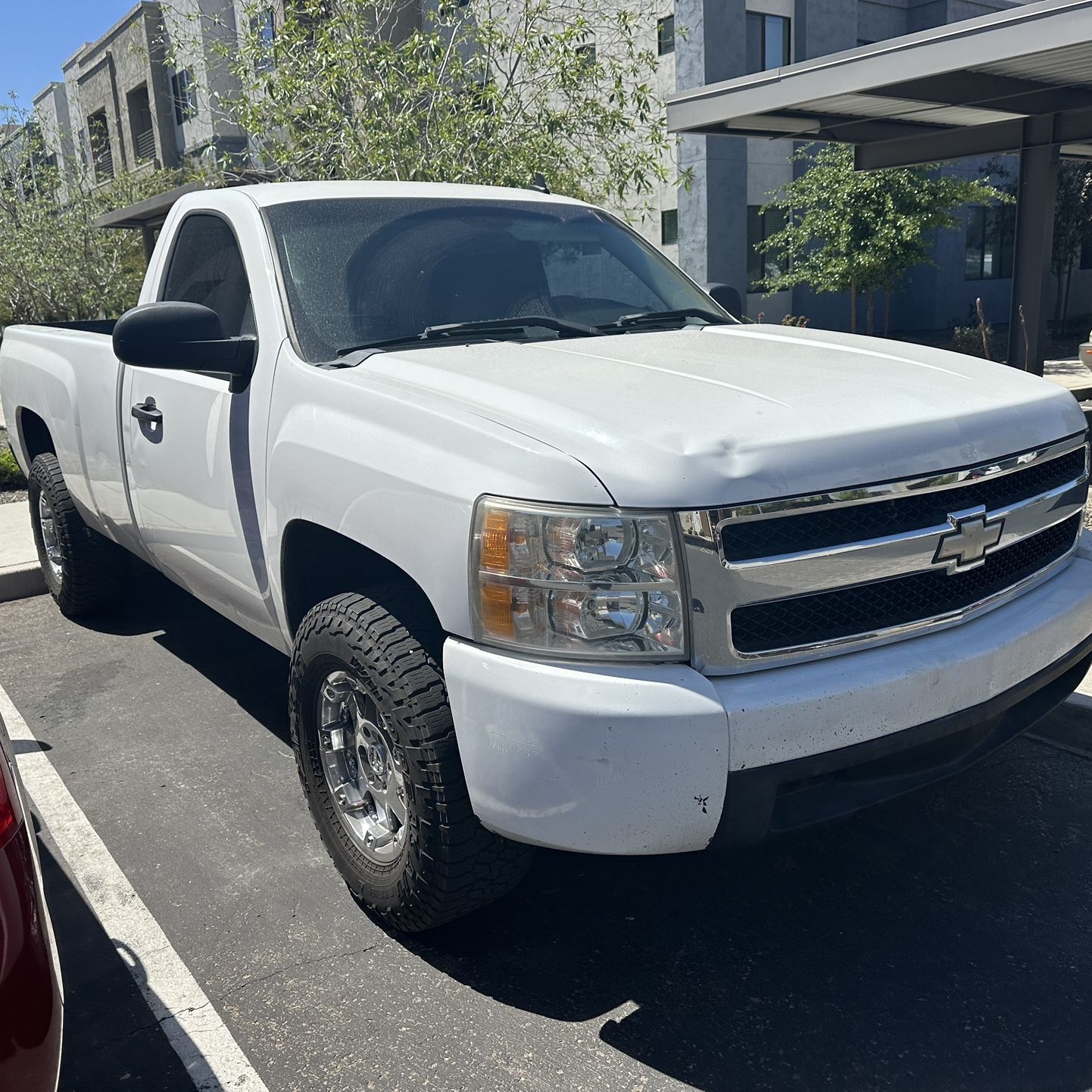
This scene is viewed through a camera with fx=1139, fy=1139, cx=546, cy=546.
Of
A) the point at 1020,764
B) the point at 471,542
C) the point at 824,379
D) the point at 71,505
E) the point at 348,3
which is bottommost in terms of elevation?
the point at 1020,764

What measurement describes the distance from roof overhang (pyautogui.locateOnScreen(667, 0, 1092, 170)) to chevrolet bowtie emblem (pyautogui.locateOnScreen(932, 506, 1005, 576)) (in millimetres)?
5458

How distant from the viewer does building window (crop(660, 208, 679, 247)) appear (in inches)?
894

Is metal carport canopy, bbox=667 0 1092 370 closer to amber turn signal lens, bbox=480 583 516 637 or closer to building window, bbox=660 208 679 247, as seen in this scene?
amber turn signal lens, bbox=480 583 516 637

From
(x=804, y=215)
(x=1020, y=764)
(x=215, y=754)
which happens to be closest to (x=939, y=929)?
(x=1020, y=764)

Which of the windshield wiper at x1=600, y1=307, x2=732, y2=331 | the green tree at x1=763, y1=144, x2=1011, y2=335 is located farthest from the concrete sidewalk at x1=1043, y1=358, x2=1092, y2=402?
the windshield wiper at x1=600, y1=307, x2=732, y2=331

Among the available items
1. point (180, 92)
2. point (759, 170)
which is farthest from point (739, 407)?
point (180, 92)

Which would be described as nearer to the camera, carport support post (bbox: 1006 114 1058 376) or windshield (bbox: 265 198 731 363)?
windshield (bbox: 265 198 731 363)

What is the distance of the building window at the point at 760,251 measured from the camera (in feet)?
75.6

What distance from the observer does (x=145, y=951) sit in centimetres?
305

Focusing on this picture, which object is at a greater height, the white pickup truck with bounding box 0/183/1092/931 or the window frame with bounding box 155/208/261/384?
the window frame with bounding box 155/208/261/384

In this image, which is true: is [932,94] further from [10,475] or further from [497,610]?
[10,475]

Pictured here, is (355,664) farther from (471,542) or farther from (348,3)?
(348,3)

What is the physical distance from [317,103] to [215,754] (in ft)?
25.1

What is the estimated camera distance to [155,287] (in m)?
4.49
